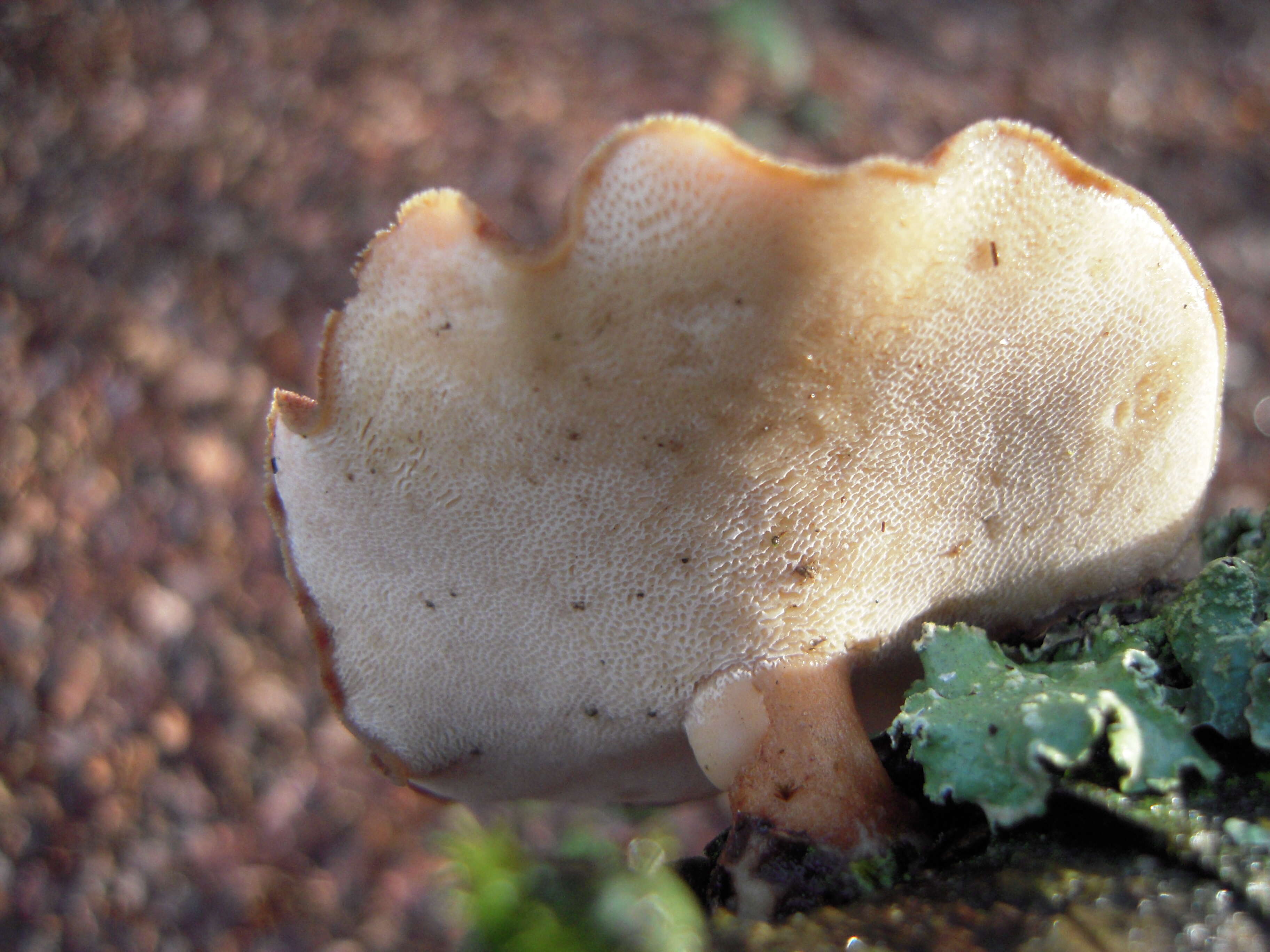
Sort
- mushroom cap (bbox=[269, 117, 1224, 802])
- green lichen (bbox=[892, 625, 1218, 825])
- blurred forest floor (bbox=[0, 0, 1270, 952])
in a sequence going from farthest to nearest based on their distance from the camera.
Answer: blurred forest floor (bbox=[0, 0, 1270, 952]) < green lichen (bbox=[892, 625, 1218, 825]) < mushroom cap (bbox=[269, 117, 1224, 802])

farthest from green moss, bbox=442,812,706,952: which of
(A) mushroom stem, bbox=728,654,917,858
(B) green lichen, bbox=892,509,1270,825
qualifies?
(B) green lichen, bbox=892,509,1270,825

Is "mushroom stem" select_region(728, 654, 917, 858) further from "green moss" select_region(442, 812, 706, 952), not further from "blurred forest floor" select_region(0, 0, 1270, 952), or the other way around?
"blurred forest floor" select_region(0, 0, 1270, 952)

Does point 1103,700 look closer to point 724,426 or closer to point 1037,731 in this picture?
point 1037,731

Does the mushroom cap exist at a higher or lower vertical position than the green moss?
higher

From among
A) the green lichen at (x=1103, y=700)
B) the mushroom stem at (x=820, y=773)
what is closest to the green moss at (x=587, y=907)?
the mushroom stem at (x=820, y=773)

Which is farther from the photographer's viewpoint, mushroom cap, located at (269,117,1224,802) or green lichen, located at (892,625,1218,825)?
green lichen, located at (892,625,1218,825)

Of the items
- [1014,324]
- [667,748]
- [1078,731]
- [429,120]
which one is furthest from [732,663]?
[429,120]

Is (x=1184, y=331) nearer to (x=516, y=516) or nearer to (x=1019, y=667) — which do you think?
(x=1019, y=667)

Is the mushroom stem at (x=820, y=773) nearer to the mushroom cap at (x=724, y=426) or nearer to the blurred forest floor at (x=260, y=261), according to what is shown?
the mushroom cap at (x=724, y=426)
